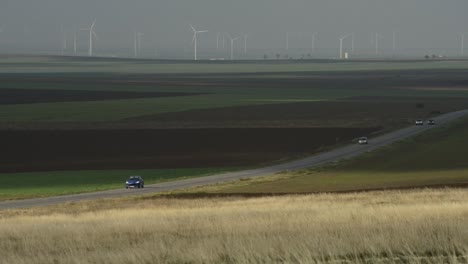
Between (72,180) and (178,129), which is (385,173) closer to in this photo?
(72,180)

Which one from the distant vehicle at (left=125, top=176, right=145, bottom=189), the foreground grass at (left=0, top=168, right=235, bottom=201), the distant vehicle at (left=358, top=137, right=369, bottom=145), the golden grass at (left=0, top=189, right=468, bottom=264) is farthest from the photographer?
the distant vehicle at (left=358, top=137, right=369, bottom=145)

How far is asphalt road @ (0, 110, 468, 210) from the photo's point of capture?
6259 centimetres

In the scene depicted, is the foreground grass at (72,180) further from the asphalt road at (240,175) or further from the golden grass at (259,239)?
the golden grass at (259,239)

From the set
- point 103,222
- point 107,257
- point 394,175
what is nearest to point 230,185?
point 394,175

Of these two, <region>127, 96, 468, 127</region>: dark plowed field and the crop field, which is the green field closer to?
the crop field

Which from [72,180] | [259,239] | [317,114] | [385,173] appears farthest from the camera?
[317,114]

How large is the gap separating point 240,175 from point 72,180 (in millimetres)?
11642

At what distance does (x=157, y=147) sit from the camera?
347 ft

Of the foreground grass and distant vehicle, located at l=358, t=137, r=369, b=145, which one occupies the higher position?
distant vehicle, located at l=358, t=137, r=369, b=145

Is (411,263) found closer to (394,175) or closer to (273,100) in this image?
(394,175)

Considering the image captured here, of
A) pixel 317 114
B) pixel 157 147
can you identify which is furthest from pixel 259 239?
pixel 317 114

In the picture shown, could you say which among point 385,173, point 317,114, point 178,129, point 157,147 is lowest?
point 157,147

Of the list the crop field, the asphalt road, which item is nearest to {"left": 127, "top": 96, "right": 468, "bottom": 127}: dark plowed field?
the crop field

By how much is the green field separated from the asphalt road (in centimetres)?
226
